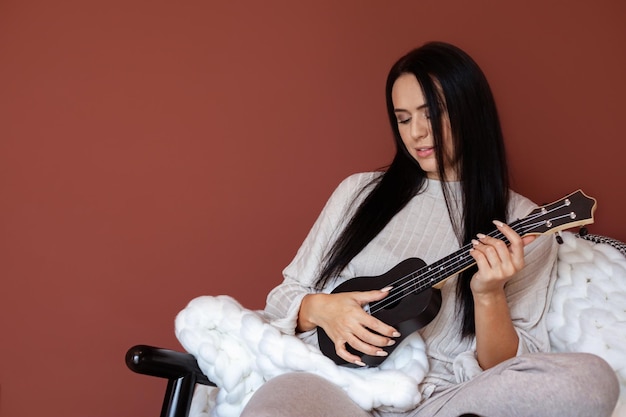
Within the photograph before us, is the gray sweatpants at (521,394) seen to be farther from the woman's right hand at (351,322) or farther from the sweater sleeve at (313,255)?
the sweater sleeve at (313,255)

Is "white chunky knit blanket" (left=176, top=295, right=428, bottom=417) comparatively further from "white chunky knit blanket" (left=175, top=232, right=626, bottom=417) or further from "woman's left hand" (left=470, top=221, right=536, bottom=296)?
"woman's left hand" (left=470, top=221, right=536, bottom=296)

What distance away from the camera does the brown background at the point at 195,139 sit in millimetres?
2051

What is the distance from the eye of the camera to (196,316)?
1495 millimetres

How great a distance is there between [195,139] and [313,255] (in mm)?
634

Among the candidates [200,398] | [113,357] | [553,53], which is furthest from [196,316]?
[553,53]

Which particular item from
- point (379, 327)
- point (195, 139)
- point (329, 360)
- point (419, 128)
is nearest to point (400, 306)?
point (379, 327)

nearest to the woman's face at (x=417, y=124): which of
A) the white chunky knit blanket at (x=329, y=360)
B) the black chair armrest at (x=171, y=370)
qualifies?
the white chunky knit blanket at (x=329, y=360)

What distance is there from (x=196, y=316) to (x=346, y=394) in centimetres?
33

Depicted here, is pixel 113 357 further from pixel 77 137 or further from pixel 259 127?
pixel 259 127

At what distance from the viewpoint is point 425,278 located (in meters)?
1.44

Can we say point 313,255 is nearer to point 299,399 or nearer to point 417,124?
point 417,124

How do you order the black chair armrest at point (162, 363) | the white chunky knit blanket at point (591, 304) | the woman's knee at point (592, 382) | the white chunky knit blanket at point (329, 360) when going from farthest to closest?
the white chunky knit blanket at point (591, 304)
the white chunky knit blanket at point (329, 360)
the black chair armrest at point (162, 363)
the woman's knee at point (592, 382)

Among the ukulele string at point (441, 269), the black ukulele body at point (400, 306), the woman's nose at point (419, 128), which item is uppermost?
the woman's nose at point (419, 128)

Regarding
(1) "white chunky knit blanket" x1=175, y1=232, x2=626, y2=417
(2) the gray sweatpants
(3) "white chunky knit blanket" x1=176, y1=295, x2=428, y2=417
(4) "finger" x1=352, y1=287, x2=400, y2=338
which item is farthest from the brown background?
(2) the gray sweatpants
